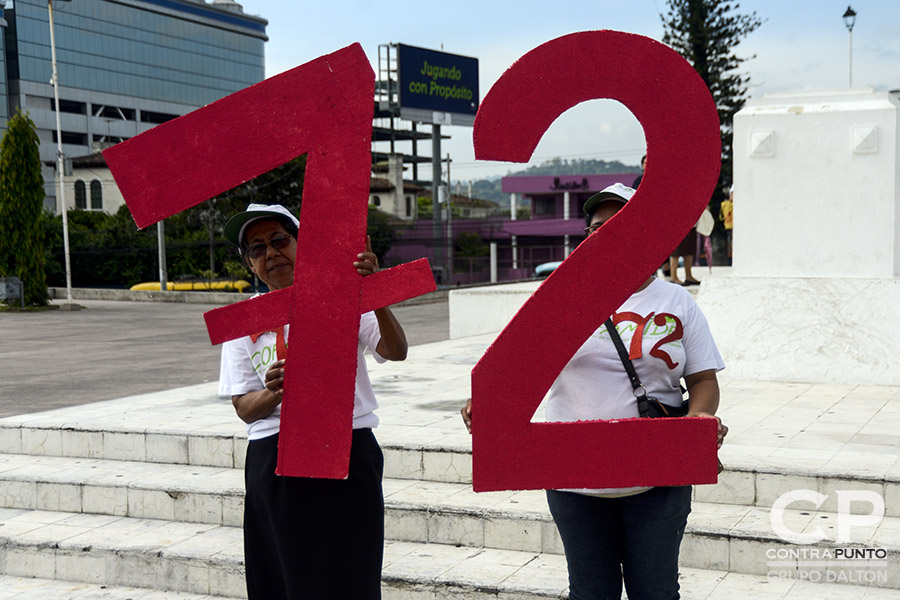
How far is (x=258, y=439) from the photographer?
277 centimetres

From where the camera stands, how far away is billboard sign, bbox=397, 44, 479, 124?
45.3m

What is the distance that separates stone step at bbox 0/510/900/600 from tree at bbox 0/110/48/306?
20535 millimetres

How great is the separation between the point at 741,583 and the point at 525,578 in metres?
0.94

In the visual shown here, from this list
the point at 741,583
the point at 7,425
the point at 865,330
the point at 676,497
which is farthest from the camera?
the point at 865,330

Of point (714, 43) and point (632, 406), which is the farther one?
point (714, 43)

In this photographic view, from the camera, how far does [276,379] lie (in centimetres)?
261

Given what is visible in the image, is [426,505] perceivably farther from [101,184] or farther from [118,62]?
[118,62]

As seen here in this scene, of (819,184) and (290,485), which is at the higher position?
(819,184)

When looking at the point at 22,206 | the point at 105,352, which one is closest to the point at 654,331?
the point at 105,352

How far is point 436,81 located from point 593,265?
45.8 meters

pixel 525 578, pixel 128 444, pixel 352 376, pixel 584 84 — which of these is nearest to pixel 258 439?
pixel 352 376

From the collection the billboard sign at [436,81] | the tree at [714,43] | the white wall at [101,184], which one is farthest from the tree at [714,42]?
the white wall at [101,184]

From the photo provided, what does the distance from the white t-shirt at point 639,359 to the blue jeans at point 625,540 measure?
0.21ft

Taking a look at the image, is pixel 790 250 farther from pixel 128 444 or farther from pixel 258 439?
pixel 258 439
